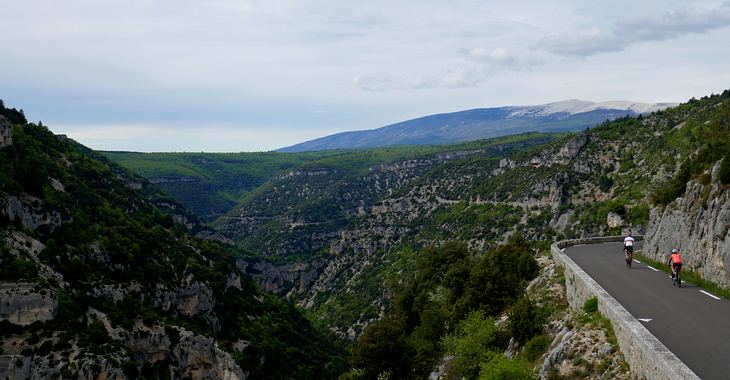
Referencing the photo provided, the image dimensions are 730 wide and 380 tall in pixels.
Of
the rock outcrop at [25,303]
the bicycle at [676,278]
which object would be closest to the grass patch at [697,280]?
the bicycle at [676,278]

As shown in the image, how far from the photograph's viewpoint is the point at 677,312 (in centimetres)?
1678

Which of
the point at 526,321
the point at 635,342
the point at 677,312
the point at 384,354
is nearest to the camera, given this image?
the point at 635,342

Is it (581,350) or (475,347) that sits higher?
(581,350)

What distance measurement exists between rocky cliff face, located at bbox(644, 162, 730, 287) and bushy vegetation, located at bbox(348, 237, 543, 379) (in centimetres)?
675

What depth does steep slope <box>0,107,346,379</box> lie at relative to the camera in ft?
125

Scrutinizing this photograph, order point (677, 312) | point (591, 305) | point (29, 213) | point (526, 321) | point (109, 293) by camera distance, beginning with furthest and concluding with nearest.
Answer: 1. point (109, 293)
2. point (29, 213)
3. point (526, 321)
4. point (591, 305)
5. point (677, 312)

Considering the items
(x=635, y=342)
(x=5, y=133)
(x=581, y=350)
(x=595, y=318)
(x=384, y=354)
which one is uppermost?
(x=5, y=133)

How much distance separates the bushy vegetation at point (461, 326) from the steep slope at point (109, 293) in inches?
739

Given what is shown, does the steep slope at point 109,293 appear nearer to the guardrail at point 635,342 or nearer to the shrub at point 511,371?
the shrub at point 511,371

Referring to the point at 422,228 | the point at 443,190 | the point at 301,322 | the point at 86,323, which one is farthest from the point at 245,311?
the point at 443,190

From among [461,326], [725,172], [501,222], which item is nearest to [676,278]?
[725,172]

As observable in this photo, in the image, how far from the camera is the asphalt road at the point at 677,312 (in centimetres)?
1288

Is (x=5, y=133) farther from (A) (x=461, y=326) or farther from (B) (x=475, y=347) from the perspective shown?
(B) (x=475, y=347)

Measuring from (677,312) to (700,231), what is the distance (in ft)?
20.6
